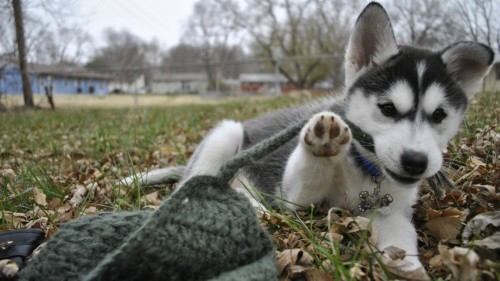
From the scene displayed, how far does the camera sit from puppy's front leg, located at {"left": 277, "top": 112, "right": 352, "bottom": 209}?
1.67 meters

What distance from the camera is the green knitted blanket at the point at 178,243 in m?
1.19

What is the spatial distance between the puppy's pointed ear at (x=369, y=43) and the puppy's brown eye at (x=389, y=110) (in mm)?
414

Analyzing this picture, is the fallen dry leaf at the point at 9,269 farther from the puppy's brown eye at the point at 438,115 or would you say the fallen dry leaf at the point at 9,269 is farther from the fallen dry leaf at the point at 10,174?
the puppy's brown eye at the point at 438,115

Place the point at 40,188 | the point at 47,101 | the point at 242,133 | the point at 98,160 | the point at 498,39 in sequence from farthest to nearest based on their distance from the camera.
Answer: the point at 47,101 → the point at 498,39 → the point at 98,160 → the point at 242,133 → the point at 40,188

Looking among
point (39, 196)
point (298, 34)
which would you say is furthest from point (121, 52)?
point (39, 196)

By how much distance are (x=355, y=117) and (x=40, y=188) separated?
81.6 inches

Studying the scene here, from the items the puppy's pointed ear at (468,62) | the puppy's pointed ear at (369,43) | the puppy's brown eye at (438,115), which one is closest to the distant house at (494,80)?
the puppy's pointed ear at (468,62)

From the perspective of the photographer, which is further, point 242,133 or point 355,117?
point 242,133

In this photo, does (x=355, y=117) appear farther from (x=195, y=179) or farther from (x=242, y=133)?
(x=242, y=133)

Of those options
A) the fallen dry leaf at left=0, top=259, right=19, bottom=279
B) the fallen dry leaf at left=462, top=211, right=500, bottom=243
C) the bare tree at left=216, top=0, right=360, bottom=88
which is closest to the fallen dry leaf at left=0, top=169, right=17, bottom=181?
the fallen dry leaf at left=0, top=259, right=19, bottom=279

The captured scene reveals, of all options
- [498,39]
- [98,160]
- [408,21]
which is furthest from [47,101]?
[498,39]

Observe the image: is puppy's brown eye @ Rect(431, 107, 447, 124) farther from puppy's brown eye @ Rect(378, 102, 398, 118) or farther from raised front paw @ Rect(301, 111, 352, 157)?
raised front paw @ Rect(301, 111, 352, 157)

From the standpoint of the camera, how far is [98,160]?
389 cm

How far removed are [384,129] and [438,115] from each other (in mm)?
330
